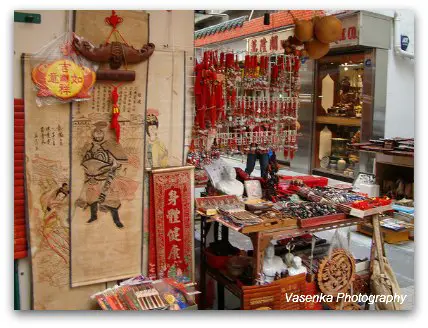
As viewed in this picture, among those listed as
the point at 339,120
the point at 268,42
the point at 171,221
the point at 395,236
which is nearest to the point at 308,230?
the point at 171,221

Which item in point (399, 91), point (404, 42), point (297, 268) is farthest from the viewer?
point (404, 42)

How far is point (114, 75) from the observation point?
9.56ft

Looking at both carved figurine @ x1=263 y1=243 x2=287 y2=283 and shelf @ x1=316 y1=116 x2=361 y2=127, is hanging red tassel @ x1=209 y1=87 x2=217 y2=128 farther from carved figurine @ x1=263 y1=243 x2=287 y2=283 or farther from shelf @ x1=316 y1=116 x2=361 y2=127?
shelf @ x1=316 y1=116 x2=361 y2=127

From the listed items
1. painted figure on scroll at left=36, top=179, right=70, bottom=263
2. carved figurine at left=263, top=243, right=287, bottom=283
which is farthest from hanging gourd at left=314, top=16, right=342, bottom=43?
painted figure on scroll at left=36, top=179, right=70, bottom=263

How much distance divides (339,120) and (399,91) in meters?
1.90

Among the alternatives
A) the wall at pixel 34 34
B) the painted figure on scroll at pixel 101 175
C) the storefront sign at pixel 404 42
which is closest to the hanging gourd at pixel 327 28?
the painted figure on scroll at pixel 101 175

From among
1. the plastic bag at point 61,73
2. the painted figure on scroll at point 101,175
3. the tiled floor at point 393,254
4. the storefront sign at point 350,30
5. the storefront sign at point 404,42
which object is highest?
the storefront sign at point 350,30

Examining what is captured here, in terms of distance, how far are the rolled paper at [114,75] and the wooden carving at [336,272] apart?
1.97 meters

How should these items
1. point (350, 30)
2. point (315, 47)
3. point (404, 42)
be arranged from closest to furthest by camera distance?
point (315, 47)
point (404, 42)
point (350, 30)

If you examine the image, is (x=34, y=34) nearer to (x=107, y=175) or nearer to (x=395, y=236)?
(x=107, y=175)

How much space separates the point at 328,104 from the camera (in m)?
7.59

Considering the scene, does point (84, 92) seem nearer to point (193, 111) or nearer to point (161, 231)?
point (193, 111)

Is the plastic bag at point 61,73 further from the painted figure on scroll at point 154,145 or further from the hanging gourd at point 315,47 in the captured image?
the hanging gourd at point 315,47

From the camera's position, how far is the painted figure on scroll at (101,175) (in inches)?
118
